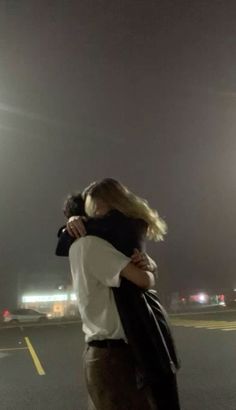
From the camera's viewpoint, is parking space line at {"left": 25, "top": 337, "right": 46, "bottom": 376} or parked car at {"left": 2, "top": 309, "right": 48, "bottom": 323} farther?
parked car at {"left": 2, "top": 309, "right": 48, "bottom": 323}

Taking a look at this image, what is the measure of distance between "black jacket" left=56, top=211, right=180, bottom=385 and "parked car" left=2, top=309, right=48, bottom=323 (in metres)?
32.8

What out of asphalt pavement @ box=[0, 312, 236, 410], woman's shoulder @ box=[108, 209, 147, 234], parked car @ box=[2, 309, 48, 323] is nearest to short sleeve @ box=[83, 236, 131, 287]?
woman's shoulder @ box=[108, 209, 147, 234]

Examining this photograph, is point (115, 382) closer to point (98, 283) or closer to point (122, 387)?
point (122, 387)

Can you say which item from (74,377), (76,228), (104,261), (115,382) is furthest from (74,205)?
(74,377)

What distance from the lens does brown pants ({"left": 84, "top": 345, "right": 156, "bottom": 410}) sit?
5.72ft

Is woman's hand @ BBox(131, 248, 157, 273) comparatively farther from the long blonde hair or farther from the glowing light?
the glowing light

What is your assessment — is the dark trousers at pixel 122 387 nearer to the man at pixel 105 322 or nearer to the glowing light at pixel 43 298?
the man at pixel 105 322

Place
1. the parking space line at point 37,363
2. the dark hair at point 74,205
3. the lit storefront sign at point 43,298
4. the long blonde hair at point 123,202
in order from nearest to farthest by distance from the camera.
A: the long blonde hair at point 123,202
the dark hair at point 74,205
the parking space line at point 37,363
the lit storefront sign at point 43,298

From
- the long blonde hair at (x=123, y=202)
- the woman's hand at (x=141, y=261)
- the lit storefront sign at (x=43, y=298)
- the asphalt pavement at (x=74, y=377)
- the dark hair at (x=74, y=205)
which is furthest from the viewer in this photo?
the lit storefront sign at (x=43, y=298)

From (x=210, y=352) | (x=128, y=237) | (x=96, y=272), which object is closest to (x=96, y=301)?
(x=96, y=272)

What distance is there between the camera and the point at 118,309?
1.77 meters

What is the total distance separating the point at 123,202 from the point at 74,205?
35 centimetres

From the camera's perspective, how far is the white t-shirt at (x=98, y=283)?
5.91 ft

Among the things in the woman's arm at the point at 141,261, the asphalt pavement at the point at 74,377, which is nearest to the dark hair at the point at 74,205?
the woman's arm at the point at 141,261
